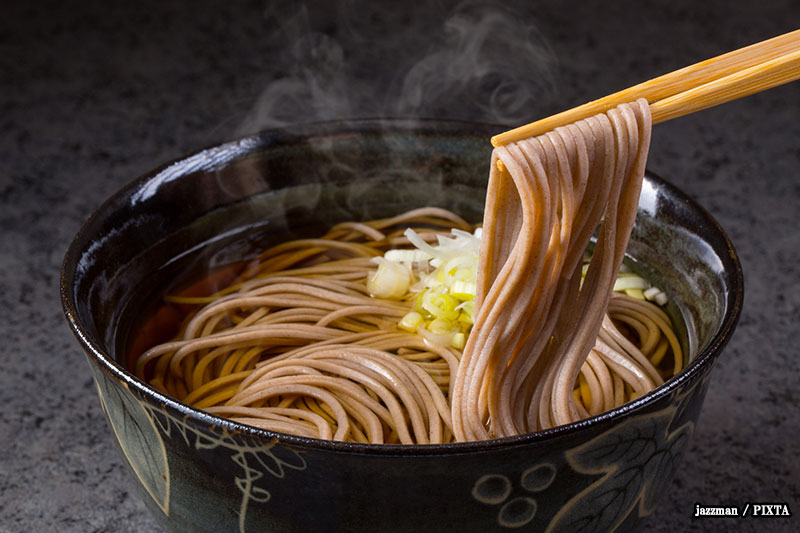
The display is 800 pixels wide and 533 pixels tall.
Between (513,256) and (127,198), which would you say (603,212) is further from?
(127,198)

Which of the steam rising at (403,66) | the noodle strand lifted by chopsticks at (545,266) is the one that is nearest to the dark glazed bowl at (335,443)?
the noodle strand lifted by chopsticks at (545,266)

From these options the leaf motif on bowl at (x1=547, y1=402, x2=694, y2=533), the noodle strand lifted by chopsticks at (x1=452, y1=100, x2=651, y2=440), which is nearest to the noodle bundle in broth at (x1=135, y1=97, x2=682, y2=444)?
the noodle strand lifted by chopsticks at (x1=452, y1=100, x2=651, y2=440)

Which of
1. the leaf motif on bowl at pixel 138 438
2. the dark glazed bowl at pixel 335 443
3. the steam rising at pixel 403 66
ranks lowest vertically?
the leaf motif on bowl at pixel 138 438

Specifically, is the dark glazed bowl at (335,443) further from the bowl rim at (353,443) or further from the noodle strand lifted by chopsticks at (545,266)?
the noodle strand lifted by chopsticks at (545,266)

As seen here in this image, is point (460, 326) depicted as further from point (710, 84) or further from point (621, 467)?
point (710, 84)

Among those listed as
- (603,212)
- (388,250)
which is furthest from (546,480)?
(388,250)

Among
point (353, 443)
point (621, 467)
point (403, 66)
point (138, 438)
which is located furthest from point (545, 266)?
point (403, 66)
